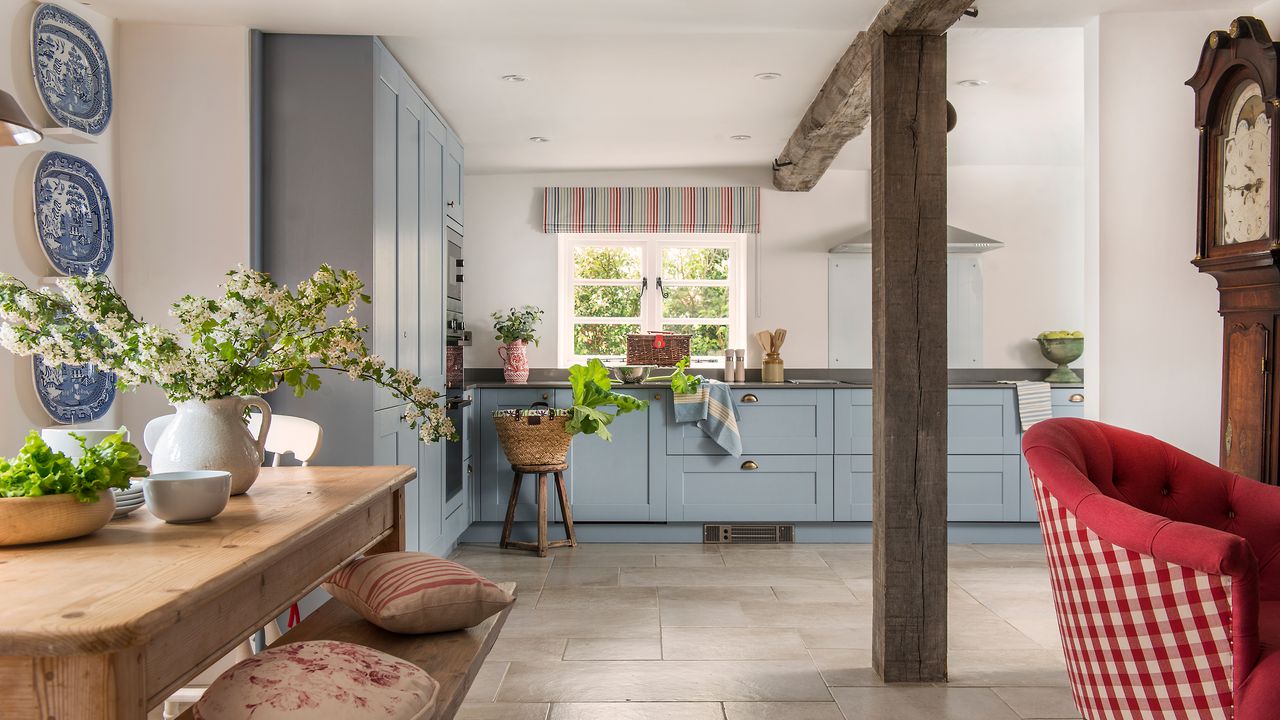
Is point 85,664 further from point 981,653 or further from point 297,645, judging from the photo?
point 981,653

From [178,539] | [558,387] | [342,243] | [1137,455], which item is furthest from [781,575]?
[178,539]

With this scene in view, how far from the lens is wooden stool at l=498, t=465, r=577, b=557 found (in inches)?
185

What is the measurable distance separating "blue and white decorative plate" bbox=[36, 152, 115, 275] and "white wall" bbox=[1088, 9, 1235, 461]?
3458 millimetres

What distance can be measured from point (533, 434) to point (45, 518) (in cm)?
346

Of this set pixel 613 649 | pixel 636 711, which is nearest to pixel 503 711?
pixel 636 711

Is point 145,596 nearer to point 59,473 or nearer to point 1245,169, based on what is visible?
point 59,473

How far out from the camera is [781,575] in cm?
427

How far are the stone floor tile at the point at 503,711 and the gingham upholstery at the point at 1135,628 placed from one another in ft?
4.81

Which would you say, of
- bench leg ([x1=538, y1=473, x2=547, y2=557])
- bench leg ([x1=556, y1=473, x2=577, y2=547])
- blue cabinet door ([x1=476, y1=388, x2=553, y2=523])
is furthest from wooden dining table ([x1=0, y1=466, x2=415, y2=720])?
blue cabinet door ([x1=476, y1=388, x2=553, y2=523])

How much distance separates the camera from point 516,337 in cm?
551

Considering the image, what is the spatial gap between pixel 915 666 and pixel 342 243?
8.27 feet

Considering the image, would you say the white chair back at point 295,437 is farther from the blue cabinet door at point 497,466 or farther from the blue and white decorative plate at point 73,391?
the blue cabinet door at point 497,466

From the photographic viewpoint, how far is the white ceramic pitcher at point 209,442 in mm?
1592

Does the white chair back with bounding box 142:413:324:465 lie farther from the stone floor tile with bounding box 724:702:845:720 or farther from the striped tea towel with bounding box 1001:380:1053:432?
the striped tea towel with bounding box 1001:380:1053:432
